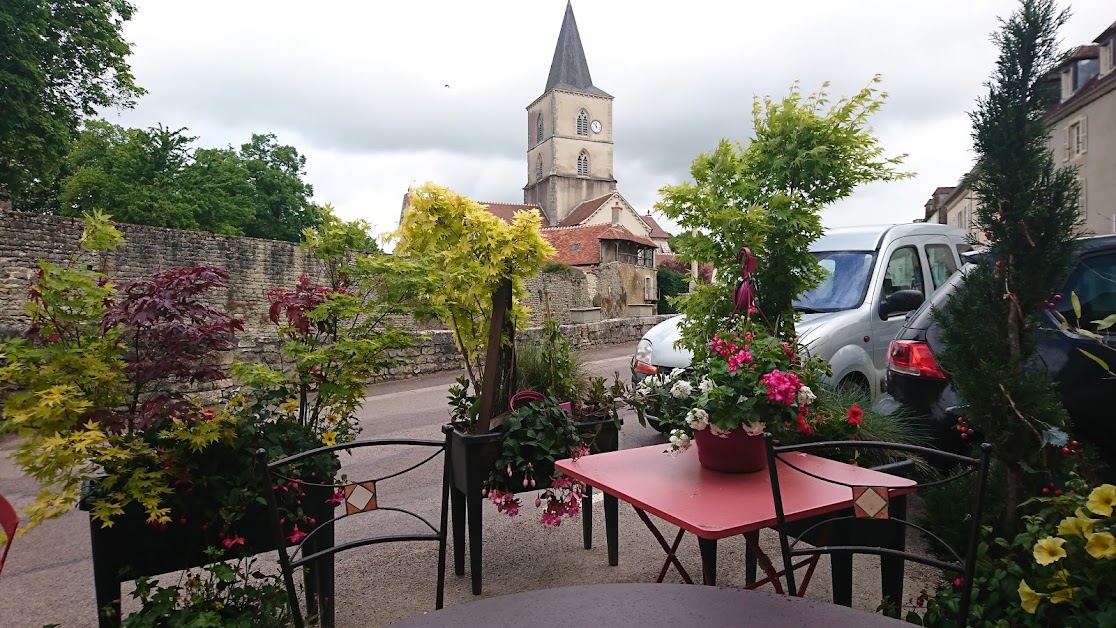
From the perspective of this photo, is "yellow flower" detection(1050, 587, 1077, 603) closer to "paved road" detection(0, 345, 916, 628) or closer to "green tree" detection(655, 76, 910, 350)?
"paved road" detection(0, 345, 916, 628)

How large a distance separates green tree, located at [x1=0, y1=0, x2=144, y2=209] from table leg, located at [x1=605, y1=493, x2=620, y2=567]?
17272 mm

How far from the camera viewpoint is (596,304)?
30500 mm

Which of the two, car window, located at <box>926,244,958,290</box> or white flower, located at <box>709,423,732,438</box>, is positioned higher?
car window, located at <box>926,244,958,290</box>

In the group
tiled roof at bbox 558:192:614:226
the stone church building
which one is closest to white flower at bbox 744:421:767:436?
tiled roof at bbox 558:192:614:226

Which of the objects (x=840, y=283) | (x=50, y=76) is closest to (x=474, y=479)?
(x=840, y=283)

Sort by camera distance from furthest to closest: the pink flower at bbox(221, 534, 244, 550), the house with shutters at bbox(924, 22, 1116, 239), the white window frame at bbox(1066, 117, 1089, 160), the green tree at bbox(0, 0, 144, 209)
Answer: the white window frame at bbox(1066, 117, 1089, 160)
the house with shutters at bbox(924, 22, 1116, 239)
the green tree at bbox(0, 0, 144, 209)
the pink flower at bbox(221, 534, 244, 550)

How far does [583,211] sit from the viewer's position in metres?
58.5

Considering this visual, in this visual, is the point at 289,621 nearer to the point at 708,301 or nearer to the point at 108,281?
the point at 108,281

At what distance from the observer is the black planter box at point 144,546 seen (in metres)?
2.41

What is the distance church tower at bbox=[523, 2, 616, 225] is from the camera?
2502 inches

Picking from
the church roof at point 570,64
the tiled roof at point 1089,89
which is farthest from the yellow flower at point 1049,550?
the church roof at point 570,64

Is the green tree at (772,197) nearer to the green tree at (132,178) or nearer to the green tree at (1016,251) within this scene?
the green tree at (1016,251)

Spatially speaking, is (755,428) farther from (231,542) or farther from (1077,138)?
(1077,138)

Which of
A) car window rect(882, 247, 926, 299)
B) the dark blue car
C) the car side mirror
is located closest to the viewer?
the dark blue car
